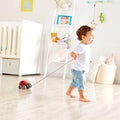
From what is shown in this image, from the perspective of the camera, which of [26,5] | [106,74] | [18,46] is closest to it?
[106,74]

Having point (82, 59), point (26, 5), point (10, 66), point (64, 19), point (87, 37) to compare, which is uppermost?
point (26, 5)

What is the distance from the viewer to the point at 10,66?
3570mm

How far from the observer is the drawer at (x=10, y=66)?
3507 mm

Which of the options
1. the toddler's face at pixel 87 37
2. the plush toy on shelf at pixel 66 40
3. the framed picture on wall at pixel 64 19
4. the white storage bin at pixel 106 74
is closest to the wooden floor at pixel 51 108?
the toddler's face at pixel 87 37

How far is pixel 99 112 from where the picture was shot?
1.52 metres

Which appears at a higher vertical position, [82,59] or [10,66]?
[82,59]

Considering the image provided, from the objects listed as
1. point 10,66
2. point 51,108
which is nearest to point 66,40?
point 10,66

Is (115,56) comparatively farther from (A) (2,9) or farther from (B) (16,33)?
(A) (2,9)

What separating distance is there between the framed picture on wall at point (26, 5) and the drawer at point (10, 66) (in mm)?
980

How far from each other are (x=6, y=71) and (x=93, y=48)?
51.2 inches

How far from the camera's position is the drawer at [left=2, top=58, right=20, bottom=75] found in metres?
3.51

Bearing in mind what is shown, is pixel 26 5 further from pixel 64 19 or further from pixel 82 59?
pixel 82 59

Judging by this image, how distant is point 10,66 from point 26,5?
113cm

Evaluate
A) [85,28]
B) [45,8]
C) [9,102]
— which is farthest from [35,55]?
[9,102]
